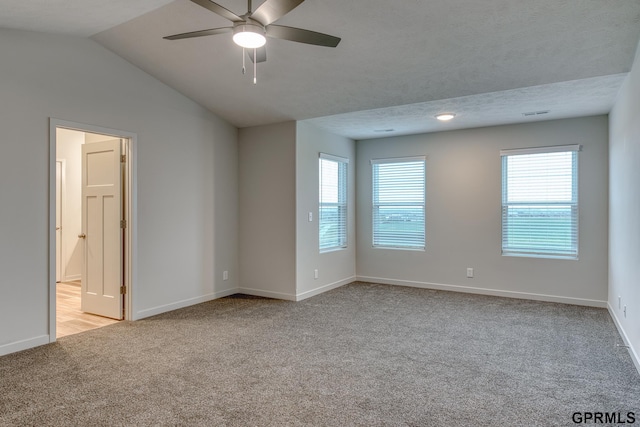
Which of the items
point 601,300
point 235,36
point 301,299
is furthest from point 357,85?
point 601,300

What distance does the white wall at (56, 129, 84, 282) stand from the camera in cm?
694

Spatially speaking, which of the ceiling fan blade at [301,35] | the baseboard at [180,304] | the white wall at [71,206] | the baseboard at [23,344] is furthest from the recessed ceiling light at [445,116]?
the white wall at [71,206]

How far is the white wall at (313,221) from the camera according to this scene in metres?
5.52

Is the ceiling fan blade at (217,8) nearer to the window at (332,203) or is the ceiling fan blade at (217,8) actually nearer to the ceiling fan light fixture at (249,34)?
the ceiling fan light fixture at (249,34)

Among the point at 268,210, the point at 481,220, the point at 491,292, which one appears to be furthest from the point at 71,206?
the point at 491,292

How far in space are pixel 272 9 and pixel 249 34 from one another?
0.27 m

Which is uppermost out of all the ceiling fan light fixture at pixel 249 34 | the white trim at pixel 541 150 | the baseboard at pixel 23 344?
the ceiling fan light fixture at pixel 249 34

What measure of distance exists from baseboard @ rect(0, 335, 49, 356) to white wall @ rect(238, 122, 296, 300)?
2632mm

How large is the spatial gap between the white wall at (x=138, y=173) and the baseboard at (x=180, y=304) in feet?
0.05

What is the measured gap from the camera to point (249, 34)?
2.65m

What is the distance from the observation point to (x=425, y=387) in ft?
9.36

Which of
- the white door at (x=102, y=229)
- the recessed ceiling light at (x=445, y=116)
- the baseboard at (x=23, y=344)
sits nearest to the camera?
the baseboard at (x=23, y=344)

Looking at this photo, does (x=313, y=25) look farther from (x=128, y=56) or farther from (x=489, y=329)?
(x=489, y=329)

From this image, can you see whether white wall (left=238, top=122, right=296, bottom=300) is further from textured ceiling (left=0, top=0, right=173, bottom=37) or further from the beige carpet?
textured ceiling (left=0, top=0, right=173, bottom=37)
